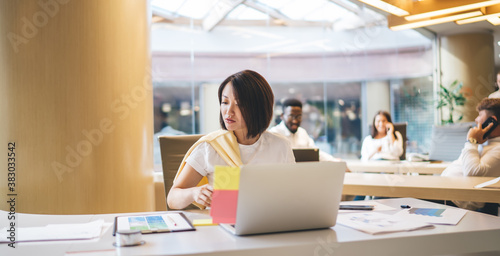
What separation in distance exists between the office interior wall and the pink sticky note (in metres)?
8.51

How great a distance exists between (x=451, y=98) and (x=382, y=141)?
13.0 feet

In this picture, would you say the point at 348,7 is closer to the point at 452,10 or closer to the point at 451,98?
the point at 451,98

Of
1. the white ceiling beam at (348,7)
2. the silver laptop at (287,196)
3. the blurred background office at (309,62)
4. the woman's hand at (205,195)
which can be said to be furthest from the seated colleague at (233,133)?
the white ceiling beam at (348,7)

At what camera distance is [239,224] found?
123cm

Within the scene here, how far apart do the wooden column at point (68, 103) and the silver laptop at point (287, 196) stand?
1.65 metres

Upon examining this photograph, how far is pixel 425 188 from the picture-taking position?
2428mm

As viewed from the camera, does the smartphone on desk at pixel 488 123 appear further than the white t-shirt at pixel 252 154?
Yes

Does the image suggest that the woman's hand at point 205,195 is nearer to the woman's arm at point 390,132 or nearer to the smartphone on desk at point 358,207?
the smartphone on desk at point 358,207

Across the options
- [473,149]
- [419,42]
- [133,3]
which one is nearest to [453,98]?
[419,42]

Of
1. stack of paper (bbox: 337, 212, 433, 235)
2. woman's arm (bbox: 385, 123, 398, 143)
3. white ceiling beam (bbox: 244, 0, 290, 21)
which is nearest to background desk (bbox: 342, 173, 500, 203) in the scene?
stack of paper (bbox: 337, 212, 433, 235)

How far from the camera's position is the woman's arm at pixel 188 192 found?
153 centimetres

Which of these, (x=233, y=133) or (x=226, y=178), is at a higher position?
(x=233, y=133)

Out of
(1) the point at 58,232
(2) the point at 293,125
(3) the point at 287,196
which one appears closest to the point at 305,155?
(3) the point at 287,196

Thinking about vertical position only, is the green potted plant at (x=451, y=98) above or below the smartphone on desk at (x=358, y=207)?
above
